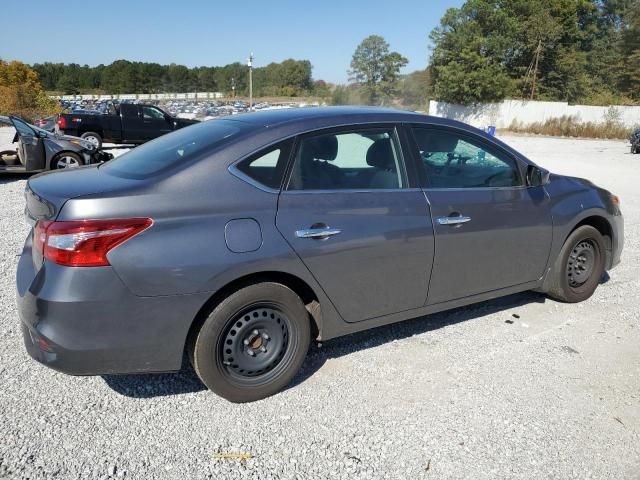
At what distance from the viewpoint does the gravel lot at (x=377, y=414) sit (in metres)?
2.55

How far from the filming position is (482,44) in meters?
47.4

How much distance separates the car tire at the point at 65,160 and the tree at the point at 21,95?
23448mm

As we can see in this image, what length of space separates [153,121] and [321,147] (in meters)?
16.6

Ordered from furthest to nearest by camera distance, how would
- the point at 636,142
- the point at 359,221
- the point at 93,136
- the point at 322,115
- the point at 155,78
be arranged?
the point at 155,78 < the point at 636,142 < the point at 93,136 < the point at 322,115 < the point at 359,221

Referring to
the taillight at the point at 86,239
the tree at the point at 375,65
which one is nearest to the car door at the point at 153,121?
the taillight at the point at 86,239

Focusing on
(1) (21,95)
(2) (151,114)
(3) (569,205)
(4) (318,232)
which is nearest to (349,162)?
(4) (318,232)

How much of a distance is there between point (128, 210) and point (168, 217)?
0.20 m

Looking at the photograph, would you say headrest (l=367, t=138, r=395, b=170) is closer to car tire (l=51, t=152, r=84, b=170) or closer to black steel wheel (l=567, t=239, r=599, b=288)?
black steel wheel (l=567, t=239, r=599, b=288)

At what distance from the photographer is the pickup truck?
17250 millimetres

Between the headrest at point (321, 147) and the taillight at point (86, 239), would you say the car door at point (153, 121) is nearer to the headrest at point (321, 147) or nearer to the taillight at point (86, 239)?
the headrest at point (321, 147)

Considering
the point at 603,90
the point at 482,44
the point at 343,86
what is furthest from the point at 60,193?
the point at 343,86

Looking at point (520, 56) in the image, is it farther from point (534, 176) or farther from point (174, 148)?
point (174, 148)

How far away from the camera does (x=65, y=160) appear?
10.6 meters

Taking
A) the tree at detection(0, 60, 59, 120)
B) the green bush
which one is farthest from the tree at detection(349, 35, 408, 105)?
the tree at detection(0, 60, 59, 120)
